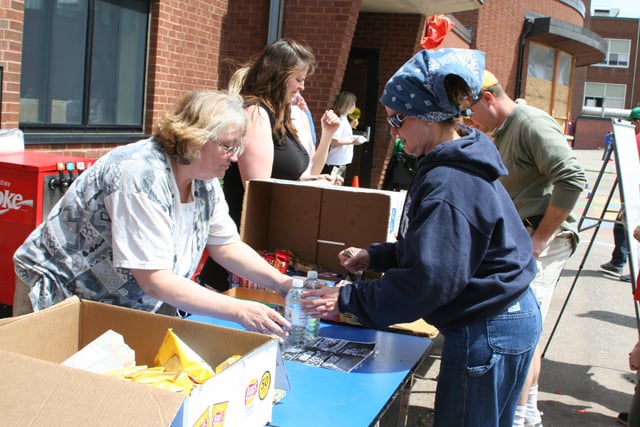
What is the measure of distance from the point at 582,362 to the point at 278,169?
10.7ft

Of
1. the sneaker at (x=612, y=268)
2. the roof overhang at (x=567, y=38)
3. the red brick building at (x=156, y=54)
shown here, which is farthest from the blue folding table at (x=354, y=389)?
the roof overhang at (x=567, y=38)

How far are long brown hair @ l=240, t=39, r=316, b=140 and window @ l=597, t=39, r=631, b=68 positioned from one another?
197 feet

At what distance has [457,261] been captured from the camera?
1.95 meters

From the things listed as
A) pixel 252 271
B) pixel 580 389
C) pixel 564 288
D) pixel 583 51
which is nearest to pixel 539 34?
pixel 583 51

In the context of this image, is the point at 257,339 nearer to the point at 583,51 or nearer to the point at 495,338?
the point at 495,338

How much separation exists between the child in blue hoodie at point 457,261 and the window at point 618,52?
6112 cm

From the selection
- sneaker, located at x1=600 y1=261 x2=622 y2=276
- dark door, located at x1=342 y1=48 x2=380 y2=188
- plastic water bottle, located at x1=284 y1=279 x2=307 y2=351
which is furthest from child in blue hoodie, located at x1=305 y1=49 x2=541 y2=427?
dark door, located at x1=342 y1=48 x2=380 y2=188

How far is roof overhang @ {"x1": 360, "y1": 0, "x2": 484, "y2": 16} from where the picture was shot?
10.9 metres

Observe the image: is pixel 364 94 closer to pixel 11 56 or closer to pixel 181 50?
pixel 181 50

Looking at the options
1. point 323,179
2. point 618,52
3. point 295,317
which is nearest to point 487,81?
point 323,179

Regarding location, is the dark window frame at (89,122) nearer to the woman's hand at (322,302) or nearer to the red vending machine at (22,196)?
the red vending machine at (22,196)

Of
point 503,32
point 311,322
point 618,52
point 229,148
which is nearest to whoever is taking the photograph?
point 229,148

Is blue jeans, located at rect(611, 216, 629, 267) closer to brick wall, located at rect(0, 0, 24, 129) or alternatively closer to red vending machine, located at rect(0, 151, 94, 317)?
red vending machine, located at rect(0, 151, 94, 317)

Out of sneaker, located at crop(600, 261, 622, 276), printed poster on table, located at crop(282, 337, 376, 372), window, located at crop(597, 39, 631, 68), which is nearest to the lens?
printed poster on table, located at crop(282, 337, 376, 372)
